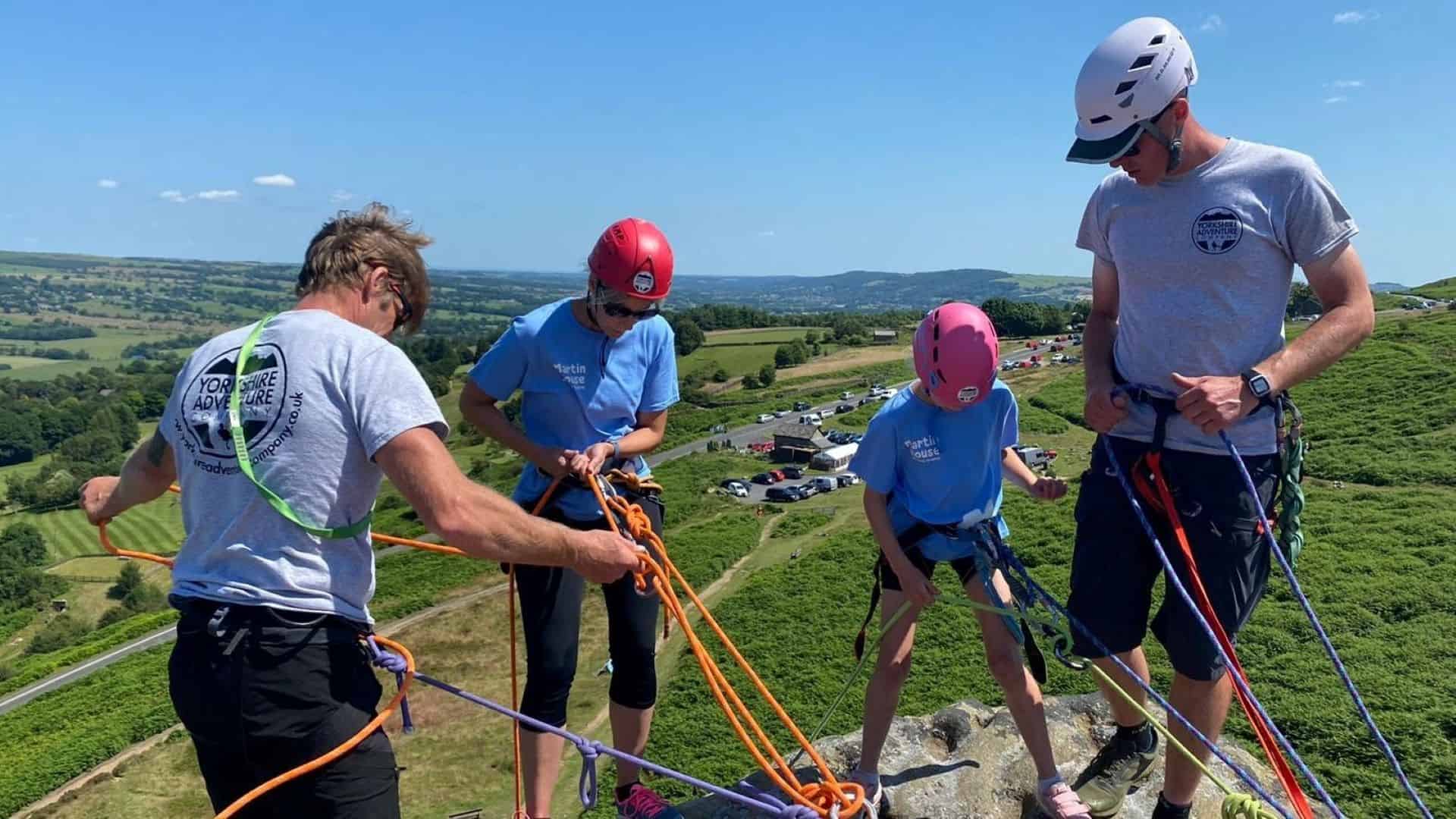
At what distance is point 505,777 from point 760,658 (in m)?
4.33

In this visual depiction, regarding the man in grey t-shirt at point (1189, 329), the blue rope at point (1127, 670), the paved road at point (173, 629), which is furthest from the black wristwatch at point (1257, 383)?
the paved road at point (173, 629)

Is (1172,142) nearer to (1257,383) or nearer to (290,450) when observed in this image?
(1257,383)

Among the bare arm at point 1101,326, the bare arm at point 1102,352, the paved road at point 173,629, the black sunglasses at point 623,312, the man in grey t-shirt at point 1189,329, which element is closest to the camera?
the man in grey t-shirt at point 1189,329

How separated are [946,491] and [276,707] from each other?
250 cm

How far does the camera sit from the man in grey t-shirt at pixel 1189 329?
2.72 m

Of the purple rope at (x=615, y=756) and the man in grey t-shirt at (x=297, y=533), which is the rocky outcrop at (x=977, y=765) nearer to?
the purple rope at (x=615, y=756)

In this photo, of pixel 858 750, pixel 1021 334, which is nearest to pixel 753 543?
pixel 858 750

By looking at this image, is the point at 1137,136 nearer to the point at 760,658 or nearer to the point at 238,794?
the point at 238,794

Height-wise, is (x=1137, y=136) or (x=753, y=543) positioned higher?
→ (x=1137, y=136)

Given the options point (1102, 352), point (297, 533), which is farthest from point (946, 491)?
point (297, 533)

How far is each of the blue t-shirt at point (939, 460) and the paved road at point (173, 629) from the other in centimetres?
1010

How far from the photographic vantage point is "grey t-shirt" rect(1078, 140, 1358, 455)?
274 centimetres

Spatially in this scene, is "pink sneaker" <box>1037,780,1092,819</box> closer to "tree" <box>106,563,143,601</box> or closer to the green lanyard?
the green lanyard

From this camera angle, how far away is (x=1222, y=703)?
10.0 feet
